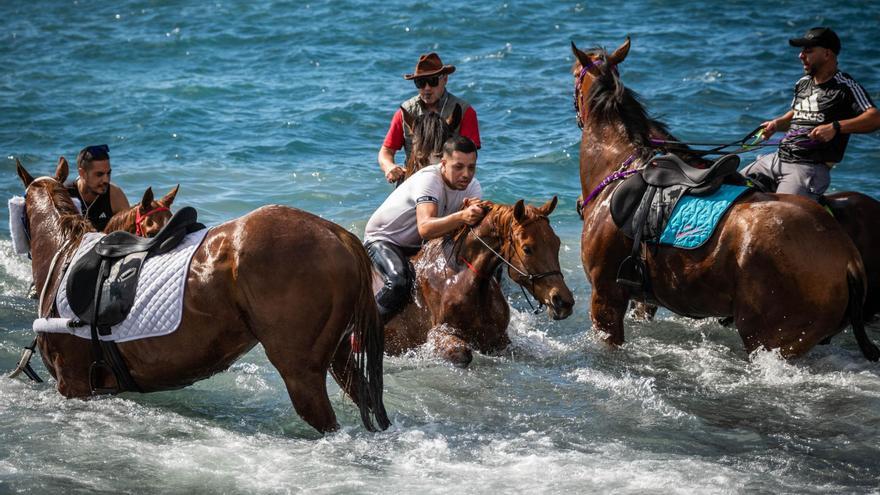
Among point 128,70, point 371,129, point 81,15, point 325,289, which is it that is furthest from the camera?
point 81,15

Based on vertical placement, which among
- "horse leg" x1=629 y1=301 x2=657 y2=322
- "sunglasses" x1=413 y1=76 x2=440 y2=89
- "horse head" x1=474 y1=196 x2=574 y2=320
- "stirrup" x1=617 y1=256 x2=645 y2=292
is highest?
"sunglasses" x1=413 y1=76 x2=440 y2=89

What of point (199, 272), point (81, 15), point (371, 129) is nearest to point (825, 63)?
point (199, 272)

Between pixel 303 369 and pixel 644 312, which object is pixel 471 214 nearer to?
pixel 303 369

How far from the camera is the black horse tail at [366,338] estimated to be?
17.4 feet

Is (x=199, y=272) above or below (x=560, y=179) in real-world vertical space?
above

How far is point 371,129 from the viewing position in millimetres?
15688

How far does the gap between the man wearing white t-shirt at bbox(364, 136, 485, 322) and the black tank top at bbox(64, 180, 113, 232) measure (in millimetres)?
2049

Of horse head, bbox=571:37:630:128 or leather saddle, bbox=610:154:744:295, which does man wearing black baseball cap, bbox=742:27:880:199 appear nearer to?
leather saddle, bbox=610:154:744:295

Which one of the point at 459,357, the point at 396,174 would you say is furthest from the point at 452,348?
the point at 396,174

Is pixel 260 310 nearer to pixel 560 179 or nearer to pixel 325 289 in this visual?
pixel 325 289

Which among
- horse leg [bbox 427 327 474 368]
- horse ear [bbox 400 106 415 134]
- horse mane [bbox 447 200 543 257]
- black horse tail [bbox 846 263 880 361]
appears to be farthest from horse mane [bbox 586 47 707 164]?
horse leg [bbox 427 327 474 368]

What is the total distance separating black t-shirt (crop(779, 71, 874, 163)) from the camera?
7.02 meters

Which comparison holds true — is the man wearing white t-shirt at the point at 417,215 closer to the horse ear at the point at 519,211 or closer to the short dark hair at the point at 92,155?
the horse ear at the point at 519,211

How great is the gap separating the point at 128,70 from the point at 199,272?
15.4m
